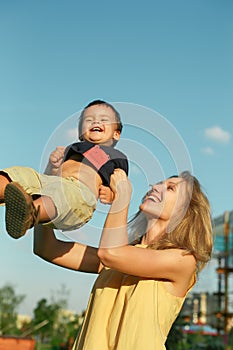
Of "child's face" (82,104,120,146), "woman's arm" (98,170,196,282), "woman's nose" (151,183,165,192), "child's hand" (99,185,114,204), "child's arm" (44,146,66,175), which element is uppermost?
"child's face" (82,104,120,146)

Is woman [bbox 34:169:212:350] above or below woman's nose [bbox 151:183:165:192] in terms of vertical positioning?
below

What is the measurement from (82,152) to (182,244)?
2.65ft

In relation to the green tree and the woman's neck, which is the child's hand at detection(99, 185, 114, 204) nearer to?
the woman's neck

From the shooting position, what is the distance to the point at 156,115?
4.12 m

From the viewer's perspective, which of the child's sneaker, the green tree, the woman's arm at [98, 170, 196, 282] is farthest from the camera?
the green tree

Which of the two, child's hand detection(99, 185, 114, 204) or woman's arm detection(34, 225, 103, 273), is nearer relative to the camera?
child's hand detection(99, 185, 114, 204)

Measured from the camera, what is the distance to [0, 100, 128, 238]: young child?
12.0ft

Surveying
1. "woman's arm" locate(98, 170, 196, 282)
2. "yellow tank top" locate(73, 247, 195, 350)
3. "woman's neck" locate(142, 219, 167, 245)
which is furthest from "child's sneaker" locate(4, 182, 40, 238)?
"woman's neck" locate(142, 219, 167, 245)

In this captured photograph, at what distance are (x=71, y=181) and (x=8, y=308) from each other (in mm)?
45454

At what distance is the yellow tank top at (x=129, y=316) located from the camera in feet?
12.8

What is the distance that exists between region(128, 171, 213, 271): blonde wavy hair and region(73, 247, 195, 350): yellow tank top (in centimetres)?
25

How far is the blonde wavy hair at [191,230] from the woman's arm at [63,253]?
377 millimetres

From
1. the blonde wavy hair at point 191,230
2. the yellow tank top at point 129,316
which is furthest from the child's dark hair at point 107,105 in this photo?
the yellow tank top at point 129,316

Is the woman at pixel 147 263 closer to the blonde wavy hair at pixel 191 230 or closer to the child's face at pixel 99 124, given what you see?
the blonde wavy hair at pixel 191 230
